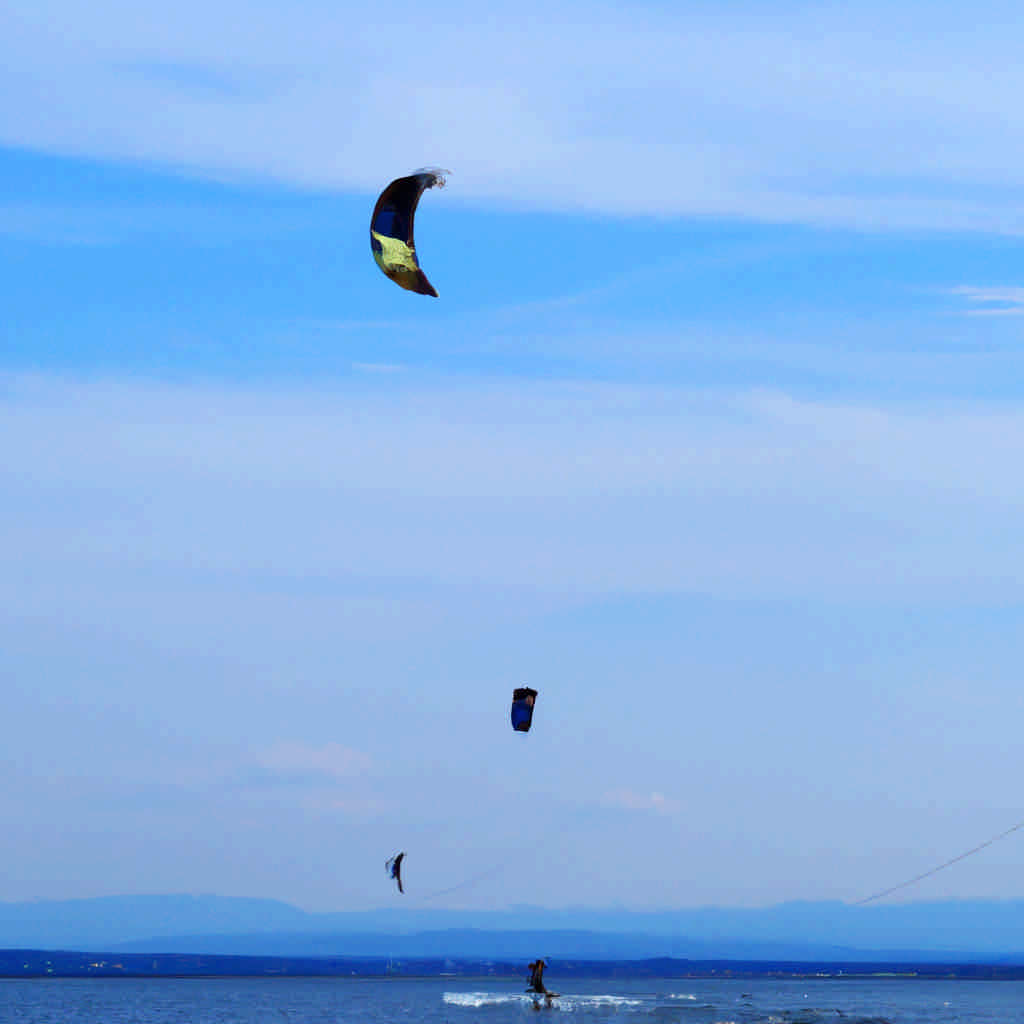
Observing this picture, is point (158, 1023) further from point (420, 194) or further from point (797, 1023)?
point (420, 194)

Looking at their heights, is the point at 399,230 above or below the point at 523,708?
above

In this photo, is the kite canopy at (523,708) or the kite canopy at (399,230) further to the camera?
the kite canopy at (523,708)

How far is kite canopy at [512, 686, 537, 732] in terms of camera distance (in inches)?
1630

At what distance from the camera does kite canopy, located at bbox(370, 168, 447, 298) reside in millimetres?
31781

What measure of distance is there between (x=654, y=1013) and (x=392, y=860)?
4440 cm

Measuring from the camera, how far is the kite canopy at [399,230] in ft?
104

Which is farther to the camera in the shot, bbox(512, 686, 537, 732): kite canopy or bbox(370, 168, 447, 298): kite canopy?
bbox(512, 686, 537, 732): kite canopy

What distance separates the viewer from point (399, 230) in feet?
106

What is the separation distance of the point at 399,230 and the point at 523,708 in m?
14.7

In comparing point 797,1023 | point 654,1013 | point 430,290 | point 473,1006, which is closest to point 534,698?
point 430,290

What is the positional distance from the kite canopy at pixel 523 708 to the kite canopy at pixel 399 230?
44.0ft

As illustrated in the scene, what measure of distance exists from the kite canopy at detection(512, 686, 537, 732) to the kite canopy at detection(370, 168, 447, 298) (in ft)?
44.0

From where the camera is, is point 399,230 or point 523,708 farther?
point 523,708

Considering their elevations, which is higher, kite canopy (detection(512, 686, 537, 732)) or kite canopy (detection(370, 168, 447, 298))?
kite canopy (detection(370, 168, 447, 298))
